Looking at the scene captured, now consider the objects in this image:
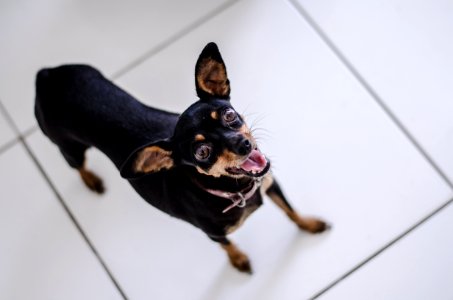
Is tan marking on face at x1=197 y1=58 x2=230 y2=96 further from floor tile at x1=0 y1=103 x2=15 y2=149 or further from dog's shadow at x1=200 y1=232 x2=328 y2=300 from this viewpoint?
floor tile at x1=0 y1=103 x2=15 y2=149

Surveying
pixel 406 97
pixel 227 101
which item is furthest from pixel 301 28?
pixel 227 101

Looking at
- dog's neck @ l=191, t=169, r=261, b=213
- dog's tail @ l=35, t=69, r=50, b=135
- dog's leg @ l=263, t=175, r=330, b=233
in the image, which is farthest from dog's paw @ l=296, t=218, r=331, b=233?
Answer: dog's tail @ l=35, t=69, r=50, b=135

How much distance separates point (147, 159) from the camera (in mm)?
1360

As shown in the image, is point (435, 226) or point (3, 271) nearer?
point (435, 226)

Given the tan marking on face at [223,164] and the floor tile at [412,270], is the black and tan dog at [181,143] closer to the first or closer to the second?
the tan marking on face at [223,164]

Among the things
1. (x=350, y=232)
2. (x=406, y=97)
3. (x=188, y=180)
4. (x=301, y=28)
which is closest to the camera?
(x=188, y=180)

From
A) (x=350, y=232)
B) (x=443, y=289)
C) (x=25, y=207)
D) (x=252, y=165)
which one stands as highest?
(x=25, y=207)

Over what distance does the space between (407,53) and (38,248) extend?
1.57 metres

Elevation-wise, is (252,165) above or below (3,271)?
below

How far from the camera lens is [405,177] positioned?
6.21 feet

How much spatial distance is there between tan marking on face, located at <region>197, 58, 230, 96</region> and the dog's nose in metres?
0.18

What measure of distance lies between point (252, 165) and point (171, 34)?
1039mm

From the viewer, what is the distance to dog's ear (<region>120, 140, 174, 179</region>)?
1.33m

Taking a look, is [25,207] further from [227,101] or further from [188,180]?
[227,101]
